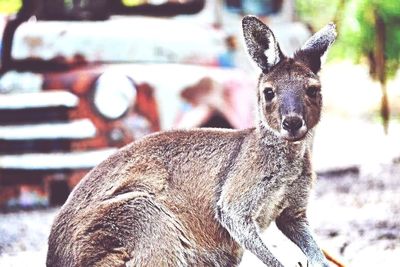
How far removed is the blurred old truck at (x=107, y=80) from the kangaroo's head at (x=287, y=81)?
10.2 feet

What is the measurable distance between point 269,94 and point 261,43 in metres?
0.20

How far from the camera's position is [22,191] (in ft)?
25.2

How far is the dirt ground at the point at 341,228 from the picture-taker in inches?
218

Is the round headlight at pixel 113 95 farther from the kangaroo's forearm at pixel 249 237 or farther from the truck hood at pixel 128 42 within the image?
the kangaroo's forearm at pixel 249 237

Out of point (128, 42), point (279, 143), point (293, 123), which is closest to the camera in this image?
point (293, 123)

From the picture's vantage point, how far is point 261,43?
379 centimetres

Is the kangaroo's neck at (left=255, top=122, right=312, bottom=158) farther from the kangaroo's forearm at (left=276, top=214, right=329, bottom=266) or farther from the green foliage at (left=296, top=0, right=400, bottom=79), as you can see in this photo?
the green foliage at (left=296, top=0, right=400, bottom=79)

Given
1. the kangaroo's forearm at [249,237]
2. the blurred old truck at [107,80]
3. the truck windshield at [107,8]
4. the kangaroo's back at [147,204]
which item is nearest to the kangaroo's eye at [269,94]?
the kangaroo's back at [147,204]

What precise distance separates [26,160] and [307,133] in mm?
4244

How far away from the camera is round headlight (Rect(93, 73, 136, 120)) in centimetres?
716

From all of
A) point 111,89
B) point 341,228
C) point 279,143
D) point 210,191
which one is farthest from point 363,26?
point 210,191

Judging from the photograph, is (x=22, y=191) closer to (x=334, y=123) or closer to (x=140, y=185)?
(x=140, y=185)

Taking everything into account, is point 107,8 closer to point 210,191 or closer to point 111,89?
point 111,89

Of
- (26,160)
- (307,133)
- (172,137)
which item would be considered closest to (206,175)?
(172,137)
